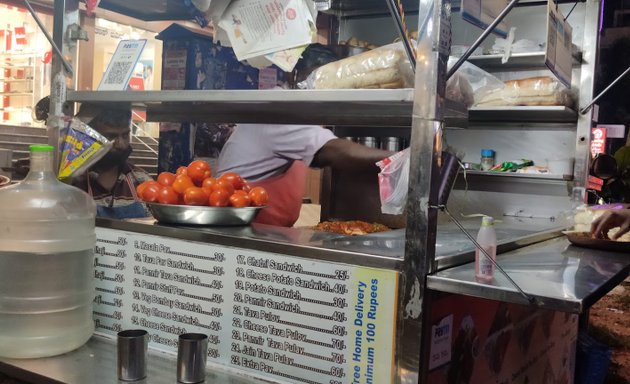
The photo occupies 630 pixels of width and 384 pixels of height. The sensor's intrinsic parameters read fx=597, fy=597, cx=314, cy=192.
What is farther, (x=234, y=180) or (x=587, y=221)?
(x=587, y=221)

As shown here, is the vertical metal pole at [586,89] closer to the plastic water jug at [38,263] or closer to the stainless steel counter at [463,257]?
the stainless steel counter at [463,257]

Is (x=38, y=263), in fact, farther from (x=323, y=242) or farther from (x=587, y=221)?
(x=587, y=221)

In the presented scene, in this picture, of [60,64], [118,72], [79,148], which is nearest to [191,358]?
[79,148]

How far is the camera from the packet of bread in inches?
62.1

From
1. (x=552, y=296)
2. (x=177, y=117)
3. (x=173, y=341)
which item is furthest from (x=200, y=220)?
(x=552, y=296)

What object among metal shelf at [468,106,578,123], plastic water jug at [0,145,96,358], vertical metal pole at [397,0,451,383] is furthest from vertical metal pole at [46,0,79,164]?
metal shelf at [468,106,578,123]

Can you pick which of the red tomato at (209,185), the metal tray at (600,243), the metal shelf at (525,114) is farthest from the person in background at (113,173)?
the metal shelf at (525,114)

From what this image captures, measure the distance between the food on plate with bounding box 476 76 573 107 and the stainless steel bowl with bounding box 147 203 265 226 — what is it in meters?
2.46

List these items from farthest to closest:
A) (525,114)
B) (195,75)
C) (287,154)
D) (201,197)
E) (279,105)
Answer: (525,114) < (195,75) < (287,154) < (201,197) < (279,105)

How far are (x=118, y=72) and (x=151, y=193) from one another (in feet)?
1.39

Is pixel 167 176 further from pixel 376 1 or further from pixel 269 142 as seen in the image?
pixel 376 1

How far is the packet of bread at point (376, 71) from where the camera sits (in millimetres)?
1576

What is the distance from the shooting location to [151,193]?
1.91 meters

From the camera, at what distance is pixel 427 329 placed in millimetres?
1383
